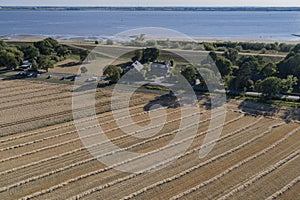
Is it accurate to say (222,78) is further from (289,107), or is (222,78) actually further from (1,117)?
(1,117)

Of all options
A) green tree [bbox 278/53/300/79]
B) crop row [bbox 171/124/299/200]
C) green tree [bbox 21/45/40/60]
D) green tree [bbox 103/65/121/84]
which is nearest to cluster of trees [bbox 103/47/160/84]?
green tree [bbox 103/65/121/84]

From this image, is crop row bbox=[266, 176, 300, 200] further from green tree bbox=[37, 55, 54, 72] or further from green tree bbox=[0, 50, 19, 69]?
green tree bbox=[0, 50, 19, 69]

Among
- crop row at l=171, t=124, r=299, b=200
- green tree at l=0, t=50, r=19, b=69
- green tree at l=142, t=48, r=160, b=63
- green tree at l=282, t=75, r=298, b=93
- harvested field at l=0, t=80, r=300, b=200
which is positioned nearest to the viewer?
crop row at l=171, t=124, r=299, b=200

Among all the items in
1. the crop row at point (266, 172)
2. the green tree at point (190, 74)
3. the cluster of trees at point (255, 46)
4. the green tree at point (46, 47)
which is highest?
the green tree at point (190, 74)

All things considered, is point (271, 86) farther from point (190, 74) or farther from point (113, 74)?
point (113, 74)

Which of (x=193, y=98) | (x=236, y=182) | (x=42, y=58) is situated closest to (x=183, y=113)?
(x=193, y=98)

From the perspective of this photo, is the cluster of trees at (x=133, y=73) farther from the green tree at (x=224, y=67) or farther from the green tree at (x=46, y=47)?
the green tree at (x=46, y=47)

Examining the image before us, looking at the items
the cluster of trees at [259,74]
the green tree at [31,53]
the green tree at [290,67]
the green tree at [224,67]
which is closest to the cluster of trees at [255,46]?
the green tree at [224,67]

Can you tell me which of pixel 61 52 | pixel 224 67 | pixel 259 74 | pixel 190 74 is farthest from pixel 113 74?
pixel 61 52
